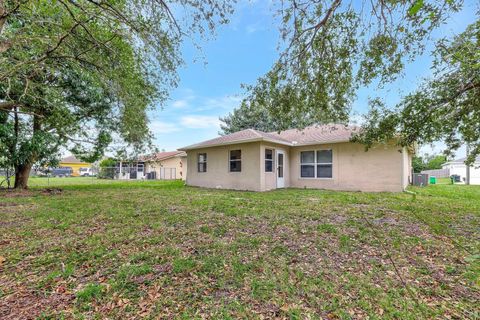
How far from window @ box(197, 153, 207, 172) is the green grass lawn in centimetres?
829

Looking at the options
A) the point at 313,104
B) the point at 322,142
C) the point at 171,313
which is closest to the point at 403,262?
the point at 171,313

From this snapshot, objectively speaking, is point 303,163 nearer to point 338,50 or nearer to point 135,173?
point 338,50

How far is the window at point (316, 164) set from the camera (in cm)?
1152

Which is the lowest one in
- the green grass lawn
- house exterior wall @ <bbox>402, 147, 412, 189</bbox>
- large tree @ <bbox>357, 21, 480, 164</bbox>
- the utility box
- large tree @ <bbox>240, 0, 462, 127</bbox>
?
the green grass lawn

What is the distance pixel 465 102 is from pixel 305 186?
7.36 metres

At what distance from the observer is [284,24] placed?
510 centimetres

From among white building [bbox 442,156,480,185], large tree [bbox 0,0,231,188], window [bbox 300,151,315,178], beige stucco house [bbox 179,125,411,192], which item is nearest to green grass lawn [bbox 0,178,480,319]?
large tree [bbox 0,0,231,188]

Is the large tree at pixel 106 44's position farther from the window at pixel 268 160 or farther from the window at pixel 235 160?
the window at pixel 268 160

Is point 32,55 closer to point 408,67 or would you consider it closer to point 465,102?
point 408,67

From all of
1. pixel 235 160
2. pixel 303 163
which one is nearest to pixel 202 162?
pixel 235 160

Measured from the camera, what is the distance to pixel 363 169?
416 inches

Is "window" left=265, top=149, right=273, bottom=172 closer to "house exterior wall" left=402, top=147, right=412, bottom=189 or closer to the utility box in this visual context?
"house exterior wall" left=402, top=147, right=412, bottom=189

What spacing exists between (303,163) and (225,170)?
412cm

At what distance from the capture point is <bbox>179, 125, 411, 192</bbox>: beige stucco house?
33.5ft
